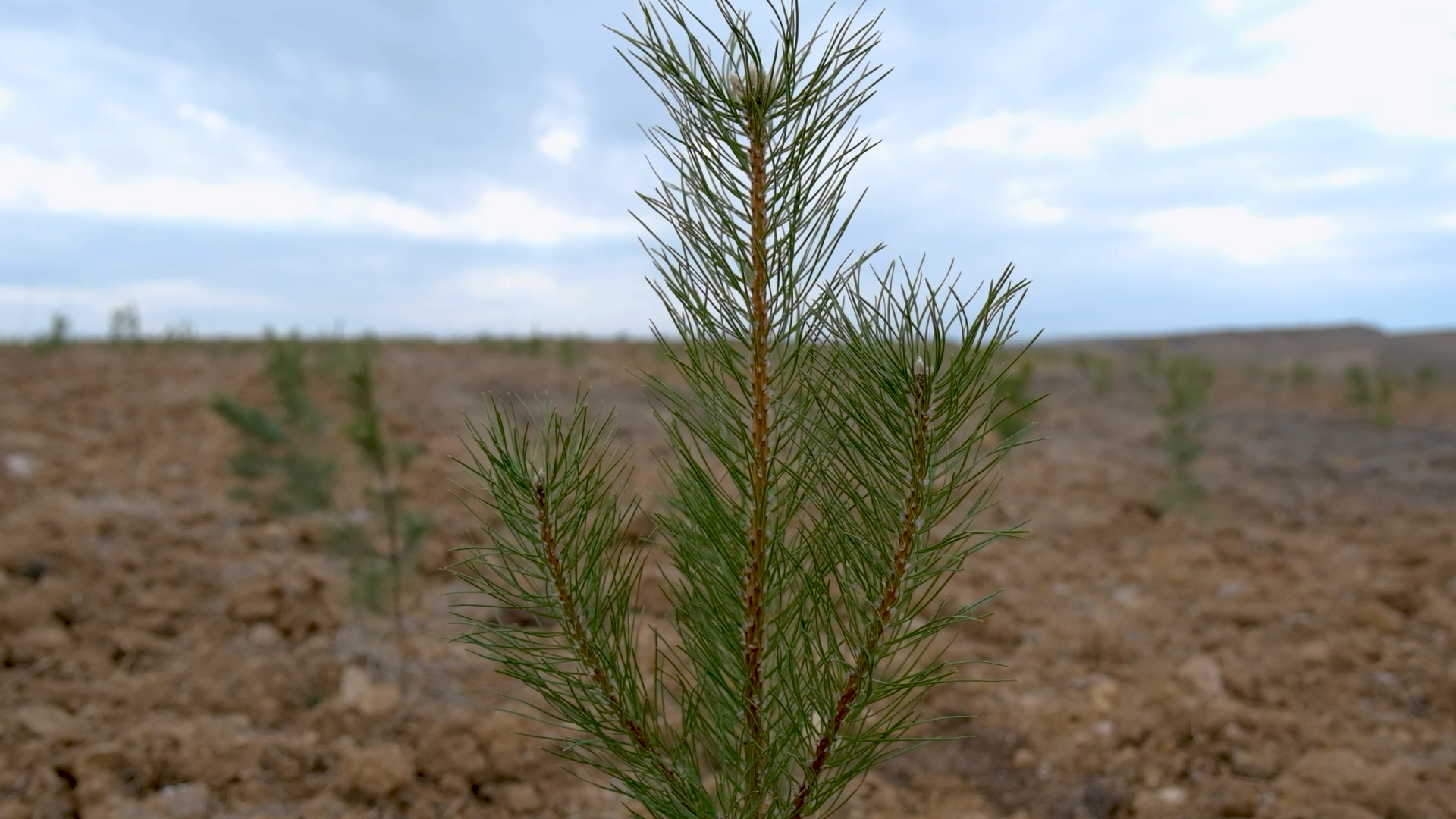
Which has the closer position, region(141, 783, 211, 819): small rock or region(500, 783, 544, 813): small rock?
region(141, 783, 211, 819): small rock

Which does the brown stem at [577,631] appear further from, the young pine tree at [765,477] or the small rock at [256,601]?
the small rock at [256,601]

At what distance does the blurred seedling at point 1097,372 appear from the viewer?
18.0 metres

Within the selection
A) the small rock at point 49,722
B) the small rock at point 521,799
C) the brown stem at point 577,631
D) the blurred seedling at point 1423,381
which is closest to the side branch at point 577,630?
the brown stem at point 577,631

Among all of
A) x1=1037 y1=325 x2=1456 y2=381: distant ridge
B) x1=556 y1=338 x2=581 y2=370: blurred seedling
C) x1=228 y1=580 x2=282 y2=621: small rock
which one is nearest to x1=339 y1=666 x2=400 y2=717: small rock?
x1=228 y1=580 x2=282 y2=621: small rock

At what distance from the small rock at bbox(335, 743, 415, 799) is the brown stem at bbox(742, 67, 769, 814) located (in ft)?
6.18

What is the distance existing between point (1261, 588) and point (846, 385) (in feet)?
18.0

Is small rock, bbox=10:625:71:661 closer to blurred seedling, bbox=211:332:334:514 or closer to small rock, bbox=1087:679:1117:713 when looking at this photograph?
blurred seedling, bbox=211:332:334:514

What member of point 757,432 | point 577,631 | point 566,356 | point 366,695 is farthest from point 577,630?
point 566,356

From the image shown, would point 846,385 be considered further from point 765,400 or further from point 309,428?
point 309,428

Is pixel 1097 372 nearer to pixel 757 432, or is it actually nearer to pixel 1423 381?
pixel 1423 381

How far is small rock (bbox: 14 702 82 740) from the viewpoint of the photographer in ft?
10.7

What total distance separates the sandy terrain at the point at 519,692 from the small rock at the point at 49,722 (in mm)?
16

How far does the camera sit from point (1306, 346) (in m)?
45.3

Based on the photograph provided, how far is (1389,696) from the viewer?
4.33 metres
